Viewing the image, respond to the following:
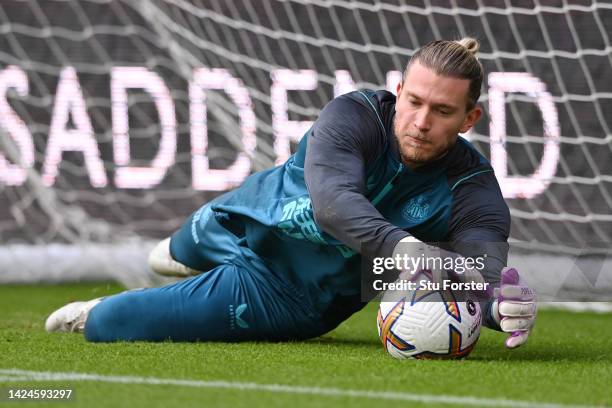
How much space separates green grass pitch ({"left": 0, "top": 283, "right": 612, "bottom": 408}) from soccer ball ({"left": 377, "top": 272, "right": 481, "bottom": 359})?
1.8 inches

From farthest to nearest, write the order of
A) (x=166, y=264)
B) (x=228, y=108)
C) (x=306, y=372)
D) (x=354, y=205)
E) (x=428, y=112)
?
(x=228, y=108)
(x=166, y=264)
(x=428, y=112)
(x=354, y=205)
(x=306, y=372)

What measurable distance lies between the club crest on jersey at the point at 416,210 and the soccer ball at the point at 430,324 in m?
0.27

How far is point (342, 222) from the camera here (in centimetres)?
284

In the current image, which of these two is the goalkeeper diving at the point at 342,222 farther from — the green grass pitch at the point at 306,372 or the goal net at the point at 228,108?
the goal net at the point at 228,108

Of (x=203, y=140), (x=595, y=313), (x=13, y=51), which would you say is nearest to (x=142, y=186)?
(x=203, y=140)

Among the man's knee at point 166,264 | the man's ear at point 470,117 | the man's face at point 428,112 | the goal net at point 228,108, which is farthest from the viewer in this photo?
the goal net at point 228,108

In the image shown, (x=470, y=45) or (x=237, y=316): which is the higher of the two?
(x=470, y=45)

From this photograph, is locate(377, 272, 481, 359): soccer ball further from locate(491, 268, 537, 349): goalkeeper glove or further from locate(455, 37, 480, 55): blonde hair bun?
locate(455, 37, 480, 55): blonde hair bun

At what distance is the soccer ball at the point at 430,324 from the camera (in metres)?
2.87

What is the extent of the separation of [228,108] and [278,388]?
366 cm

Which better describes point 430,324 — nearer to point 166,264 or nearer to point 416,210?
point 416,210

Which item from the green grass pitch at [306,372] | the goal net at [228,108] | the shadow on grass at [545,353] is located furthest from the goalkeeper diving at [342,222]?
the goal net at [228,108]

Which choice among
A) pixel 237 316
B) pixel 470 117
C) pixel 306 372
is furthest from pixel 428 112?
pixel 237 316

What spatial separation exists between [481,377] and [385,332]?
39cm
